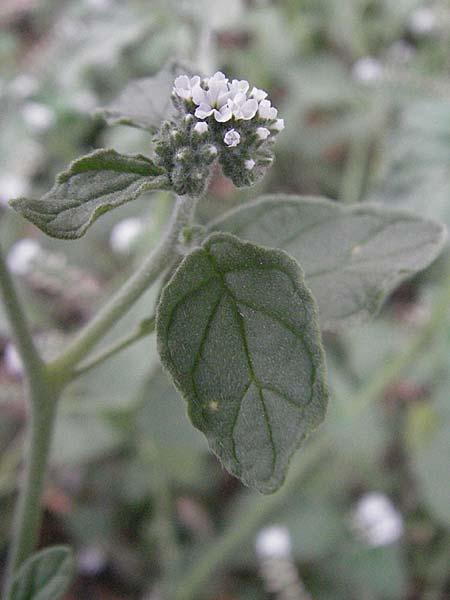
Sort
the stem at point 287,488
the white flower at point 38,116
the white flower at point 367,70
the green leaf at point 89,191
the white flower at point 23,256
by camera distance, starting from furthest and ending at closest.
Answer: the white flower at point 367,70, the white flower at point 38,116, the white flower at point 23,256, the stem at point 287,488, the green leaf at point 89,191

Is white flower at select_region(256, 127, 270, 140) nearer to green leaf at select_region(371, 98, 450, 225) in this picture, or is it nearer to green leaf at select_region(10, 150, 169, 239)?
green leaf at select_region(10, 150, 169, 239)

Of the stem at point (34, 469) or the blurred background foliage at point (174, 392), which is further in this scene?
the blurred background foliage at point (174, 392)

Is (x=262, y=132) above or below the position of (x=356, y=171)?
above

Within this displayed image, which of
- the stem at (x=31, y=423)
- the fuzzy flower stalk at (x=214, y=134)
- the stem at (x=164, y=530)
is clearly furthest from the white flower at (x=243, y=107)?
the stem at (x=164, y=530)

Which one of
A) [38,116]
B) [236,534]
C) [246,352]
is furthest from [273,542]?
[38,116]

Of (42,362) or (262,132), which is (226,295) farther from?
(42,362)

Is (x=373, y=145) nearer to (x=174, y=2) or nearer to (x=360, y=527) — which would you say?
(x=174, y=2)

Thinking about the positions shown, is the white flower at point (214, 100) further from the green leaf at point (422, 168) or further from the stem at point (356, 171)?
the stem at point (356, 171)
